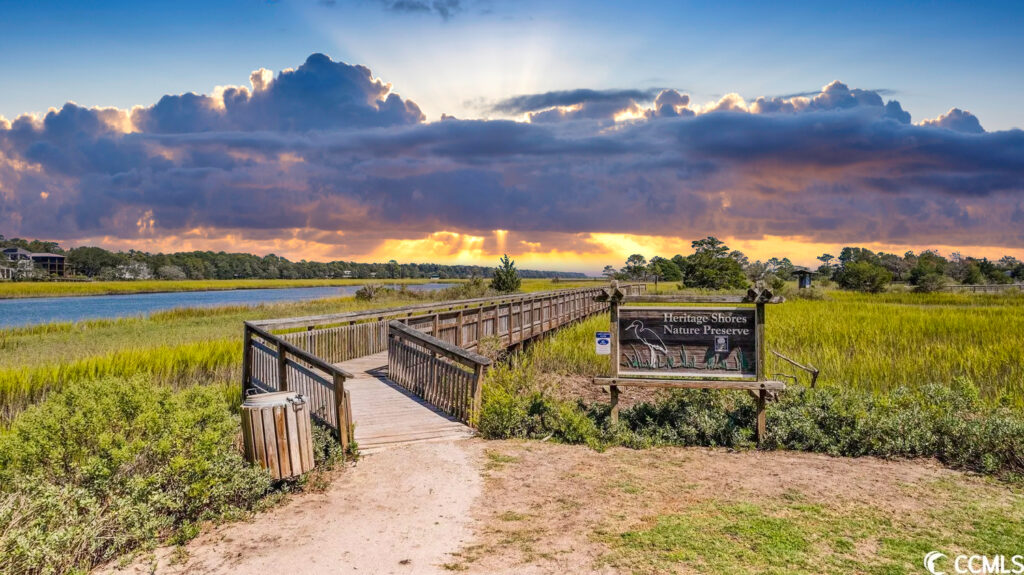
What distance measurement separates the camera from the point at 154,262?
129250 mm

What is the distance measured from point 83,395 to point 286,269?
543 feet

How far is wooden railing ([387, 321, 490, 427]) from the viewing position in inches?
360

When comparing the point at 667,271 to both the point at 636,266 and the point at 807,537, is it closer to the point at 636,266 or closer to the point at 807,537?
the point at 636,266

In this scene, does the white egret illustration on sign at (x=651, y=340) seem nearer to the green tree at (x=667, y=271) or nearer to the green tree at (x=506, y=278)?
the green tree at (x=506, y=278)

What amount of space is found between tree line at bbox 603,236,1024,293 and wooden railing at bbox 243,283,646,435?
5454mm

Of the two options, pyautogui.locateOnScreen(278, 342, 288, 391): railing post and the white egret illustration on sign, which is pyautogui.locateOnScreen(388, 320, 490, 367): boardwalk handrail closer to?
pyautogui.locateOnScreen(278, 342, 288, 391): railing post

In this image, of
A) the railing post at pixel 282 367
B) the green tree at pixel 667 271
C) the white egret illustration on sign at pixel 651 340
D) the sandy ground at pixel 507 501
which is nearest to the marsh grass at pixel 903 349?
the white egret illustration on sign at pixel 651 340

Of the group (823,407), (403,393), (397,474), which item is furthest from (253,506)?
(823,407)

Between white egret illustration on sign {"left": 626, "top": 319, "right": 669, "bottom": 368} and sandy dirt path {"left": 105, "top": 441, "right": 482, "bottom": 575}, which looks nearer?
sandy dirt path {"left": 105, "top": 441, "right": 482, "bottom": 575}

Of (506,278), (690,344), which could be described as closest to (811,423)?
(690,344)

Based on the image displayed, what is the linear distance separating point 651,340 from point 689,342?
57 cm

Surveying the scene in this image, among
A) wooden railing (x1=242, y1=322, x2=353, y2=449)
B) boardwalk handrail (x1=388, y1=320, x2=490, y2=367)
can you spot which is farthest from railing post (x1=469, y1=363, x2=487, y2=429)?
wooden railing (x1=242, y1=322, x2=353, y2=449)

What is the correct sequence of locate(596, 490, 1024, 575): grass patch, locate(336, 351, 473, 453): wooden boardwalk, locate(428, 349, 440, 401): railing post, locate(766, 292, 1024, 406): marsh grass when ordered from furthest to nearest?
1. locate(766, 292, 1024, 406): marsh grass
2. locate(428, 349, 440, 401): railing post
3. locate(336, 351, 473, 453): wooden boardwalk
4. locate(596, 490, 1024, 575): grass patch

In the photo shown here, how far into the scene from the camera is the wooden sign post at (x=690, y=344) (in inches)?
332
